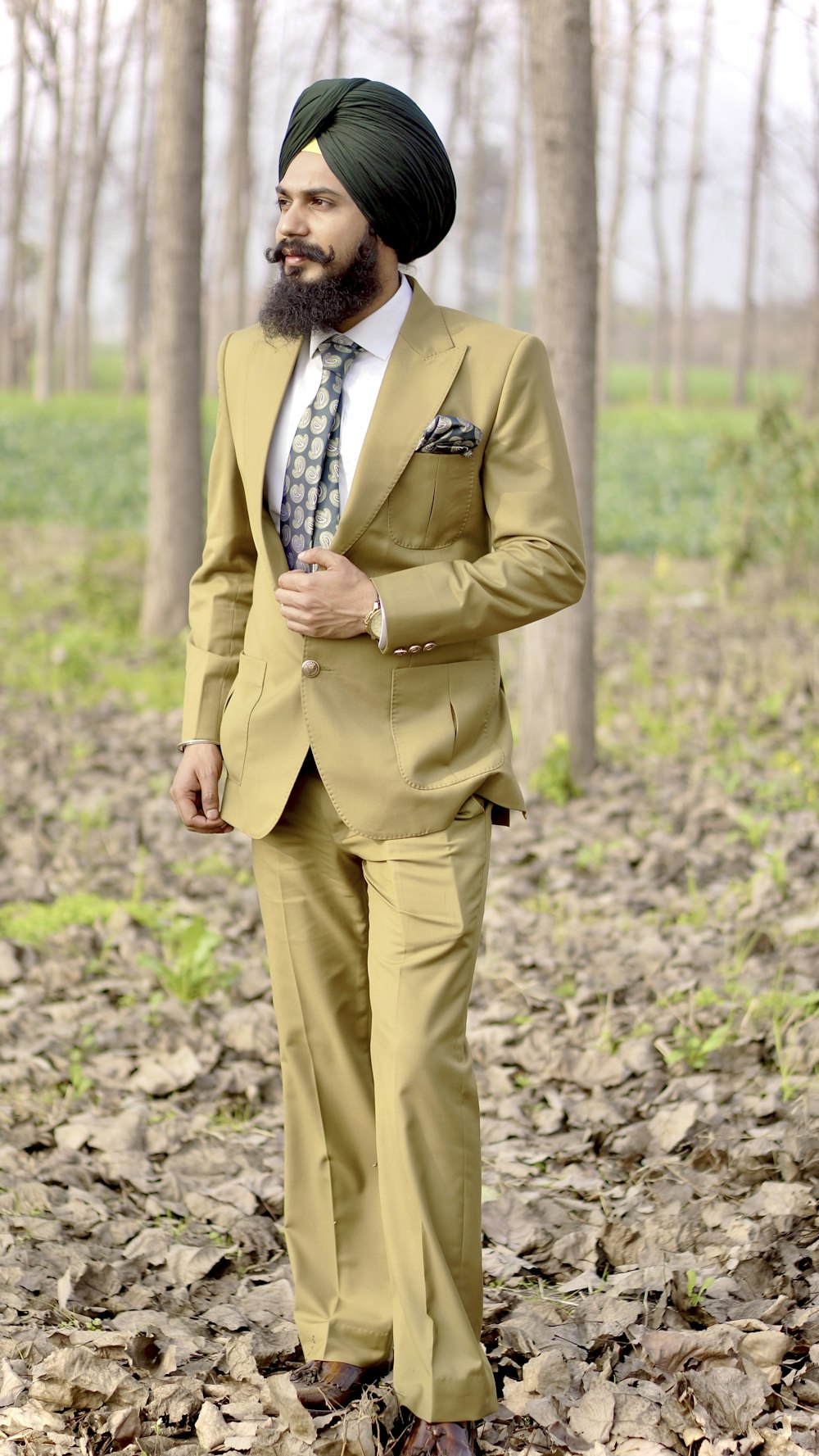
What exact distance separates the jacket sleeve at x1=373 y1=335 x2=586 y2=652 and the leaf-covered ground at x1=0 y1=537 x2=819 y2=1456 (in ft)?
4.87

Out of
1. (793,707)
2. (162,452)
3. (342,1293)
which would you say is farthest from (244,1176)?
(162,452)

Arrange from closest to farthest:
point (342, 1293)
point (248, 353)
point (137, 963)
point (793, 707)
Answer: point (248, 353) → point (342, 1293) → point (137, 963) → point (793, 707)

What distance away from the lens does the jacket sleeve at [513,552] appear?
2393 millimetres

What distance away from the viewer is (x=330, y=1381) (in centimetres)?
281

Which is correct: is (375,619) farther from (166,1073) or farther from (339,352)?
(166,1073)

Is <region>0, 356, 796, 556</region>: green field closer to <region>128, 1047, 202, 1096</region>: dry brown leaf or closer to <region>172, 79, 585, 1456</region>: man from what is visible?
<region>128, 1047, 202, 1096</region>: dry brown leaf

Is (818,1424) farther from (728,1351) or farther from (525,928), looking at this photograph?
(525,928)

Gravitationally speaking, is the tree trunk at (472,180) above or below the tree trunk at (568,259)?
above

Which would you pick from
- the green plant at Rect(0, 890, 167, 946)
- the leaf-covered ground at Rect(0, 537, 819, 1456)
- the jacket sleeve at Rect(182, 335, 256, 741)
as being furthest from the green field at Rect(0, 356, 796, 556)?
the jacket sleeve at Rect(182, 335, 256, 741)

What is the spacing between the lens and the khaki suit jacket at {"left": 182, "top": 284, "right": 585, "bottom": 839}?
7.93 ft

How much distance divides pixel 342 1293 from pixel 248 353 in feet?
6.17

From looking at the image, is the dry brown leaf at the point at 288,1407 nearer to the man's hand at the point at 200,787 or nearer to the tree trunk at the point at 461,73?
the man's hand at the point at 200,787

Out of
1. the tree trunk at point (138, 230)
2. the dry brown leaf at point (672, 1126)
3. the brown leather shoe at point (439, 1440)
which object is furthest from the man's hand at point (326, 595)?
the tree trunk at point (138, 230)

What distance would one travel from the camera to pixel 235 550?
2.79 m
